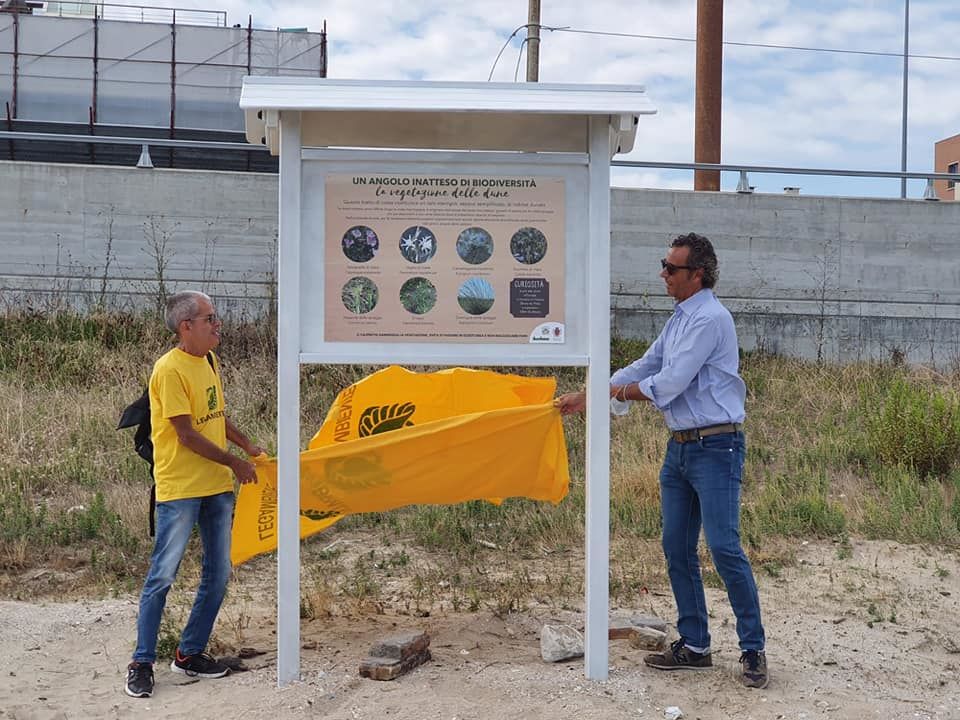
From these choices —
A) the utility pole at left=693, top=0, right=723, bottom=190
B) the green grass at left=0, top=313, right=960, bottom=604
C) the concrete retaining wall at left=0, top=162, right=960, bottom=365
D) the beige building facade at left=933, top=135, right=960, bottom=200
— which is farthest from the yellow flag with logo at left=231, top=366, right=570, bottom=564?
the beige building facade at left=933, top=135, right=960, bottom=200

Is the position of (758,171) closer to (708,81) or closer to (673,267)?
(708,81)

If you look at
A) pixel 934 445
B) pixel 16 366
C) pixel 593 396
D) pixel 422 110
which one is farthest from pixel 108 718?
pixel 16 366

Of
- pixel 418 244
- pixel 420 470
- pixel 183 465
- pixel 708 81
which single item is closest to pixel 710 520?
pixel 420 470

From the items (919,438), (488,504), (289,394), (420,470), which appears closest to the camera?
(289,394)

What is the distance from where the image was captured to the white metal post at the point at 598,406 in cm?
471

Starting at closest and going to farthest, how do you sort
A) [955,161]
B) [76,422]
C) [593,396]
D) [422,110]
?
[422,110] → [593,396] → [76,422] → [955,161]

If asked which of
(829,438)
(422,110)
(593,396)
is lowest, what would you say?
(829,438)

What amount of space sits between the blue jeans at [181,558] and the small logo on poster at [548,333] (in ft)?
5.28

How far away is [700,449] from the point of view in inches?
185

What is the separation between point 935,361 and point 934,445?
27.5 feet

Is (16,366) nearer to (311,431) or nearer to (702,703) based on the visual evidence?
(311,431)

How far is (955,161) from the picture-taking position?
49.1 m

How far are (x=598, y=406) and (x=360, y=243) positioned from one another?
1314 mm

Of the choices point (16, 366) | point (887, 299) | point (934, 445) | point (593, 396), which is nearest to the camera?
point (593, 396)
